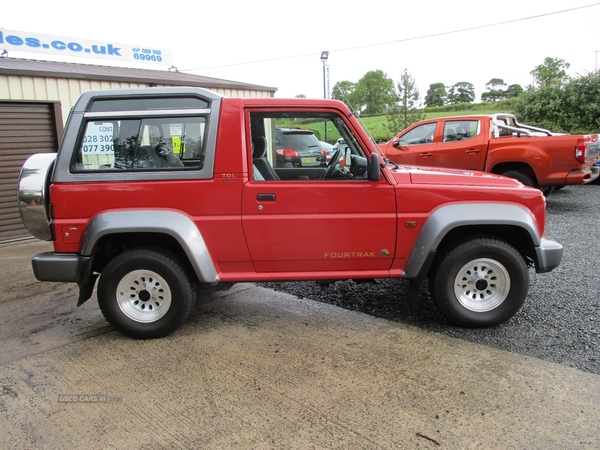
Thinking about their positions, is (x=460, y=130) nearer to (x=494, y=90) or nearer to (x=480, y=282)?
(x=480, y=282)

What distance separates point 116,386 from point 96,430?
495 millimetres

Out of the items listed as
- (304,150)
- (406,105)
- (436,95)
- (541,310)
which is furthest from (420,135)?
(436,95)

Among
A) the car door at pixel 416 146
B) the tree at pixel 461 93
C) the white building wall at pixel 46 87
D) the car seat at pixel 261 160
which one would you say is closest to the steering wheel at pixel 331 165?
the car seat at pixel 261 160

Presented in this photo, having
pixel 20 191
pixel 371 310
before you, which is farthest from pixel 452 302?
pixel 20 191

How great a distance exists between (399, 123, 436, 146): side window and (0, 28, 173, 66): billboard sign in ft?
27.8

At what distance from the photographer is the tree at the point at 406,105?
27.2 meters

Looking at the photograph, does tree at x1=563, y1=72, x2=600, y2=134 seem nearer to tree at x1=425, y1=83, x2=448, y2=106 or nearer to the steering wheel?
the steering wheel

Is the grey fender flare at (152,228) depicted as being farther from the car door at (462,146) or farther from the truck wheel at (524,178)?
the truck wheel at (524,178)

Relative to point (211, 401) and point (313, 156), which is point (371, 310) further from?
point (211, 401)

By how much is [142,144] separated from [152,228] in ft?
2.35

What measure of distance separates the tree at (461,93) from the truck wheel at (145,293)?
299 ft

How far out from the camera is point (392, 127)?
26609 mm

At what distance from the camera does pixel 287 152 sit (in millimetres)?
4008

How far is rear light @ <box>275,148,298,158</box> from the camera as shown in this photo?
156 inches
